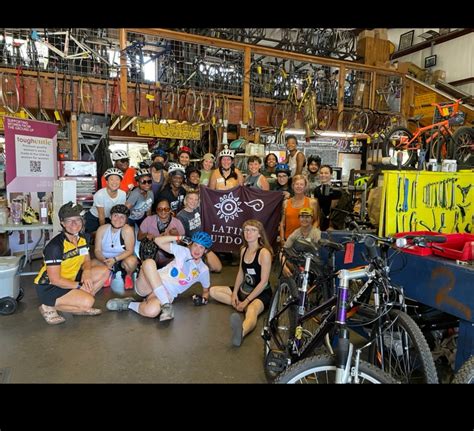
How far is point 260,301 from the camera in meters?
3.52

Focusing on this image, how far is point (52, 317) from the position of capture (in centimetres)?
344

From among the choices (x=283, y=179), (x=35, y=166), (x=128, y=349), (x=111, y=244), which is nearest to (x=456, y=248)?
(x=128, y=349)

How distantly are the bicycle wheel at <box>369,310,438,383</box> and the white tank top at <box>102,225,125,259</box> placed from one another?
3.08 metres

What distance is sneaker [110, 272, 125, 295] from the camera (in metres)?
4.38

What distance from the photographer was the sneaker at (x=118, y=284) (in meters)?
4.38

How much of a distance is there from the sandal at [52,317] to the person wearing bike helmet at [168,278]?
0.47 m

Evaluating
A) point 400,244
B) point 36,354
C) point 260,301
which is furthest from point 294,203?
point 36,354

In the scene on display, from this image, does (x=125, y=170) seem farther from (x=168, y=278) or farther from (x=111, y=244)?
(x=168, y=278)

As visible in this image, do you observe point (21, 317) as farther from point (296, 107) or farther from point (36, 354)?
point (296, 107)

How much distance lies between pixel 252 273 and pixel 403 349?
166 cm

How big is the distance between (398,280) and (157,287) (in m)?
2.23

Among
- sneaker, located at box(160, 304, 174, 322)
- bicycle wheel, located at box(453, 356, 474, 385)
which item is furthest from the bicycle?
sneaker, located at box(160, 304, 174, 322)

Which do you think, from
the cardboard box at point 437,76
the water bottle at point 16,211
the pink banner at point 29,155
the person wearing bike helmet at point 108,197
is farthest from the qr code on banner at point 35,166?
the cardboard box at point 437,76
